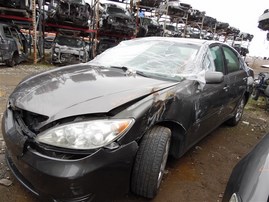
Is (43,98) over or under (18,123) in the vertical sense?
over

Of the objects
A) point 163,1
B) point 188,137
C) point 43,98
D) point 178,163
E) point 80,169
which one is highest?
point 163,1

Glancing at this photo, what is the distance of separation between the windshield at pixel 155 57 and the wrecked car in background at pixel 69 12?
30.7 ft

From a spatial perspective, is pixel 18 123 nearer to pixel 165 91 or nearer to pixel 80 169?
pixel 80 169

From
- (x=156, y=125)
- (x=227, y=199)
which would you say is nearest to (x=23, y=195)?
(x=156, y=125)

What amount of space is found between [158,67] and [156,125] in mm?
840

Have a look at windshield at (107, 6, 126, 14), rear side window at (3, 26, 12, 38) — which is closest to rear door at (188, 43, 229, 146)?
rear side window at (3, 26, 12, 38)

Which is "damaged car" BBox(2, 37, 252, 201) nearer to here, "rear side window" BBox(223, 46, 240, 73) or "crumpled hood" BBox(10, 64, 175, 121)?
"crumpled hood" BBox(10, 64, 175, 121)

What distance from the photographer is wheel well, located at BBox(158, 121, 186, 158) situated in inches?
102

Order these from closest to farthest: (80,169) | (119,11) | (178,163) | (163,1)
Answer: (80,169), (178,163), (119,11), (163,1)

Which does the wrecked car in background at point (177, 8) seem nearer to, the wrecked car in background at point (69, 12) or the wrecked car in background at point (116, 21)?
the wrecked car in background at point (116, 21)

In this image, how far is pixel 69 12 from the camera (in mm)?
11992

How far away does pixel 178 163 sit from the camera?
324cm

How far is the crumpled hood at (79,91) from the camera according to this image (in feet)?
6.25

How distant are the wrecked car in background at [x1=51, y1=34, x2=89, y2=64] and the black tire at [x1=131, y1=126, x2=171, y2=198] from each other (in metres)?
9.41
